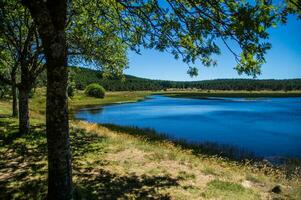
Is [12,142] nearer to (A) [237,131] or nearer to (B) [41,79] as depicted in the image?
(B) [41,79]

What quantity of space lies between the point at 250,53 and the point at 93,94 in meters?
122

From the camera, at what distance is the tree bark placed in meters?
7.91

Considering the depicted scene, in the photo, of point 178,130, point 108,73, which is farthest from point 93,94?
point 108,73

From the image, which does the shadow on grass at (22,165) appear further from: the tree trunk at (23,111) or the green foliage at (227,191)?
the green foliage at (227,191)

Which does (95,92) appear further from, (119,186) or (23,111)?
(119,186)

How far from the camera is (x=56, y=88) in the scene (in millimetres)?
8266

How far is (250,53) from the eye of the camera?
8688 millimetres

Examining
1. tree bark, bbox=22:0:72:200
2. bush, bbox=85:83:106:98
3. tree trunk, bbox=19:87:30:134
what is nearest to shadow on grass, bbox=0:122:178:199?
tree bark, bbox=22:0:72:200

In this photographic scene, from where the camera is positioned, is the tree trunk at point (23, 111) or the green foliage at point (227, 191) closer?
the green foliage at point (227, 191)

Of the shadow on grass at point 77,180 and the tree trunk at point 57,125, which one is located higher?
the tree trunk at point 57,125

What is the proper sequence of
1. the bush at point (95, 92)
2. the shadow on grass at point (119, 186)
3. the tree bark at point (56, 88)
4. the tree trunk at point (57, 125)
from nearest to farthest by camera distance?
the tree bark at point (56, 88) → the tree trunk at point (57, 125) → the shadow on grass at point (119, 186) → the bush at point (95, 92)

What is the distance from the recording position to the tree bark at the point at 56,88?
26.0 feet

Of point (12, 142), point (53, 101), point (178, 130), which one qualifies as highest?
point (53, 101)

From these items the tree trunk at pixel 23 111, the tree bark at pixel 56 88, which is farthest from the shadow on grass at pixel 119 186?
the tree trunk at pixel 23 111
